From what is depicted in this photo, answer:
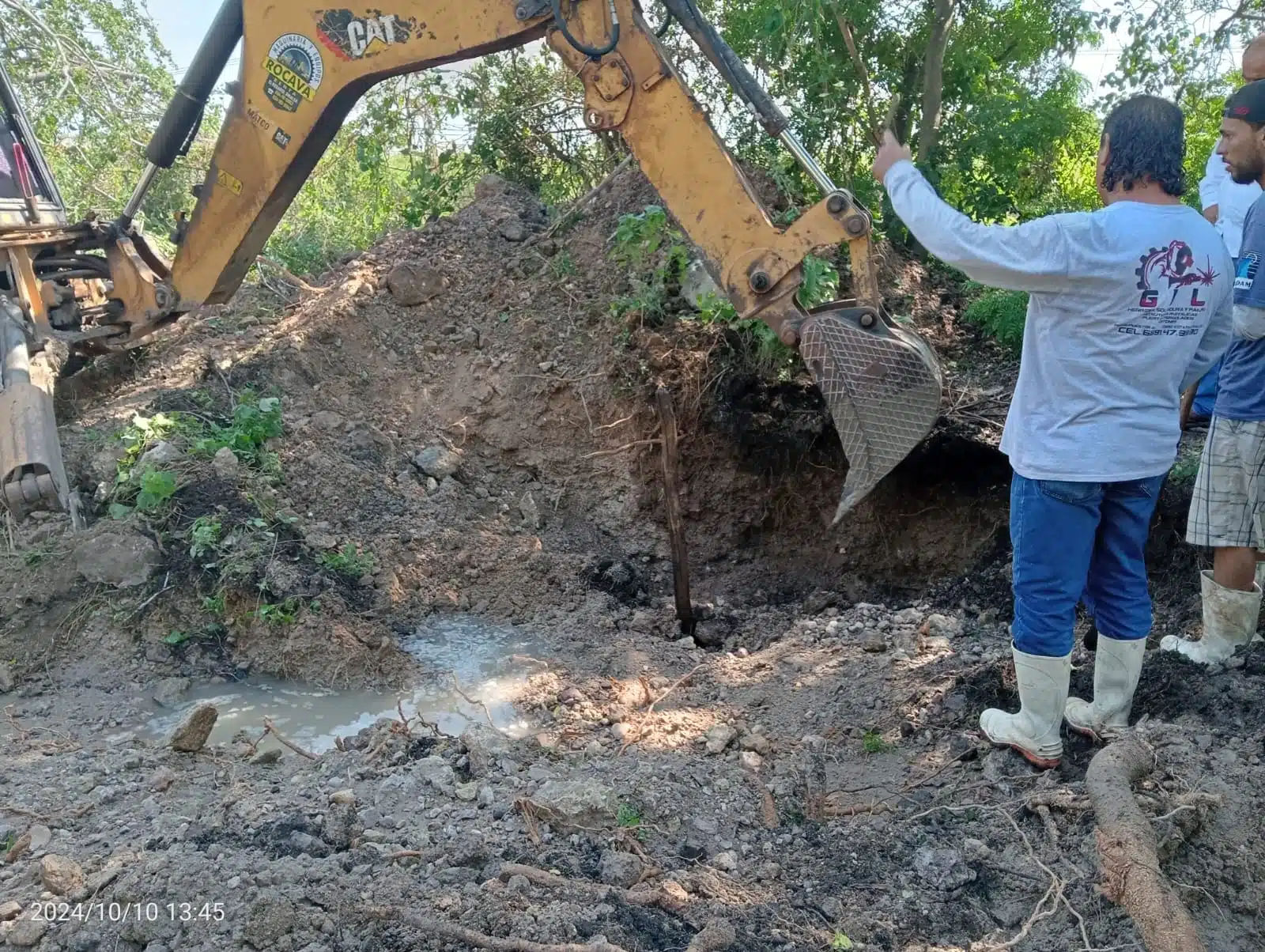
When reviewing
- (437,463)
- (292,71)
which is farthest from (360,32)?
(437,463)

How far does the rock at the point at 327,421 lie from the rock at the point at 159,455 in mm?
909

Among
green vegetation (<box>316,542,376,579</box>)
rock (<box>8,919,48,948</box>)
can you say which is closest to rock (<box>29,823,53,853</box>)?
rock (<box>8,919,48,948</box>)

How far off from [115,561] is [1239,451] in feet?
16.3

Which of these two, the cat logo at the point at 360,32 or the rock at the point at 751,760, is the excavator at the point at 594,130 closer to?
the cat logo at the point at 360,32

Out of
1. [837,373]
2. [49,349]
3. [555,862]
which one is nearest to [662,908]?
[555,862]

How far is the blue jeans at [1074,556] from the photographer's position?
120 inches

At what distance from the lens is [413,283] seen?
728cm

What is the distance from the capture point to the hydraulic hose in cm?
383

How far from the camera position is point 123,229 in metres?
6.09

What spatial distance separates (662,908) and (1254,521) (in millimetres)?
2630

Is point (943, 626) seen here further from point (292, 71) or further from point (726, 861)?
point (292, 71)

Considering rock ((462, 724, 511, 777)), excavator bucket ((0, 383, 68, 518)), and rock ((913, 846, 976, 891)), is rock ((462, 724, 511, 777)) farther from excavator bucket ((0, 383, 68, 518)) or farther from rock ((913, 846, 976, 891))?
excavator bucket ((0, 383, 68, 518))

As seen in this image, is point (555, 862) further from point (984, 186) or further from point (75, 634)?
point (984, 186)

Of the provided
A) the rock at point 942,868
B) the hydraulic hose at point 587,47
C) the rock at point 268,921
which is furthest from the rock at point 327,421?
the rock at point 942,868
